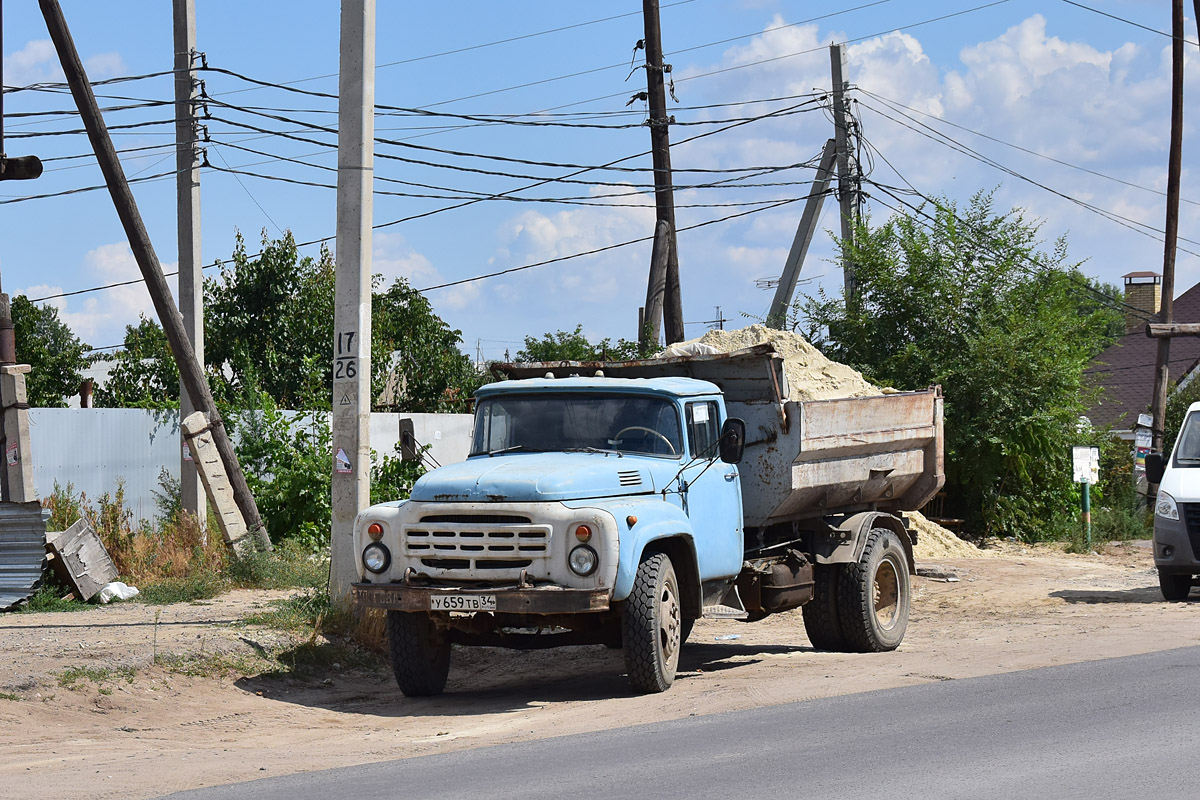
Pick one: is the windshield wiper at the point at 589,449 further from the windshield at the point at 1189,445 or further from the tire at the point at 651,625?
the windshield at the point at 1189,445

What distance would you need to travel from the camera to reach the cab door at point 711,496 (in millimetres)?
10070

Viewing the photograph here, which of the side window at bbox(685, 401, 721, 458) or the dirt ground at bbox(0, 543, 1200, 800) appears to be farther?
the side window at bbox(685, 401, 721, 458)

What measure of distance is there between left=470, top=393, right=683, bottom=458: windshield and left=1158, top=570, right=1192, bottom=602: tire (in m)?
8.11

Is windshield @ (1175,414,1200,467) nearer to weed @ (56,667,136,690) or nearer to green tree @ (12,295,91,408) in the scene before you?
weed @ (56,667,136,690)

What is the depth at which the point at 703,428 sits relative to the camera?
34.7 ft

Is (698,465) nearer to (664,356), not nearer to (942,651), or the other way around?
(664,356)

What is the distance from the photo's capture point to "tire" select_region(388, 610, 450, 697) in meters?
9.85

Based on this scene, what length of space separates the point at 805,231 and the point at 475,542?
722 inches

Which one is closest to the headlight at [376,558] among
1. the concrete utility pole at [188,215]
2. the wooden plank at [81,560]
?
the wooden plank at [81,560]

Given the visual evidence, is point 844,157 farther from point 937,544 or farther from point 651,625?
point 651,625

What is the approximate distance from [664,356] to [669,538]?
2.60 meters

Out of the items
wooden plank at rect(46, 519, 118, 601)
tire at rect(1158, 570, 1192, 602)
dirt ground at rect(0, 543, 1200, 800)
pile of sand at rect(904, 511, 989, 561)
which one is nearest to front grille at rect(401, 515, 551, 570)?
dirt ground at rect(0, 543, 1200, 800)

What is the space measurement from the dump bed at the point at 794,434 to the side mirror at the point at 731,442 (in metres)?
0.82

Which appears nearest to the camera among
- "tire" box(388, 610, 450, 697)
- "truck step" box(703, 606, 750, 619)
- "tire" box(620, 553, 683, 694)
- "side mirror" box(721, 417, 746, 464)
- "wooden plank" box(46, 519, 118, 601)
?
"tire" box(620, 553, 683, 694)
